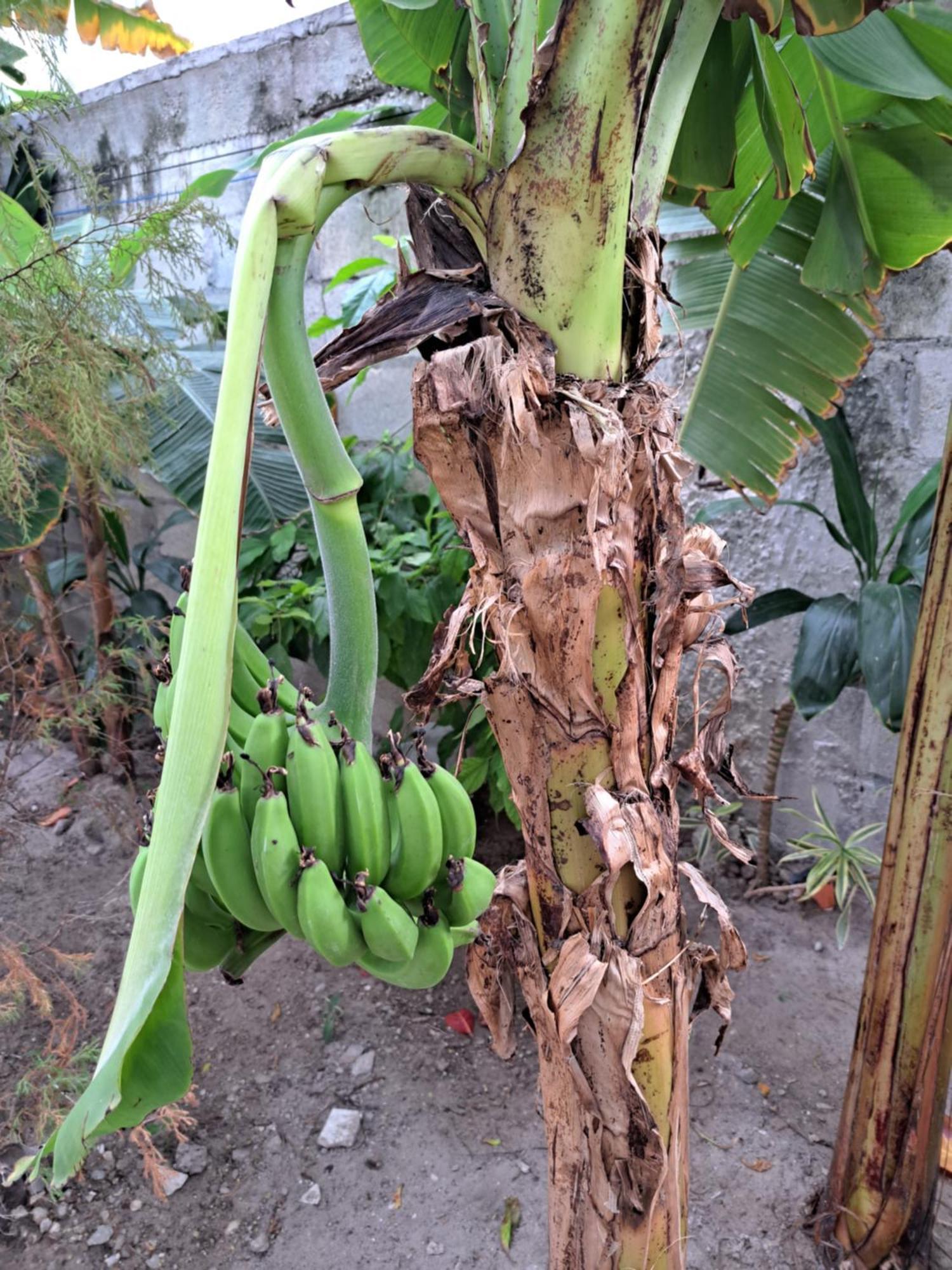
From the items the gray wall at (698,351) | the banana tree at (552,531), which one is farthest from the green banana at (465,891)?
the gray wall at (698,351)

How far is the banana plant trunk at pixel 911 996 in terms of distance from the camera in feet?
2.88

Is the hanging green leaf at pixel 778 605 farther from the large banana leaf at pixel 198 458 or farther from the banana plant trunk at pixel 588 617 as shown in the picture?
the banana plant trunk at pixel 588 617

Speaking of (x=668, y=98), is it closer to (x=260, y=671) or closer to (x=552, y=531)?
(x=552, y=531)

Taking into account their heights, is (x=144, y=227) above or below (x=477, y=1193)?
above

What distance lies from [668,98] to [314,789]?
1.58ft

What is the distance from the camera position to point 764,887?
1.88m

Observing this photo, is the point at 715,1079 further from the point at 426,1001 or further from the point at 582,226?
the point at 582,226

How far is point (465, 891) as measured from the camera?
2.26 feet

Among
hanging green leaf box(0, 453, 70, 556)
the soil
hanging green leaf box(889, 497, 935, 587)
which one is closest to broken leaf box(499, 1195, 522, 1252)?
the soil

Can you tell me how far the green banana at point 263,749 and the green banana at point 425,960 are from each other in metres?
0.19

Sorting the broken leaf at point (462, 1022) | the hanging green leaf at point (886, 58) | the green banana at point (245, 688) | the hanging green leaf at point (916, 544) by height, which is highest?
the hanging green leaf at point (886, 58)

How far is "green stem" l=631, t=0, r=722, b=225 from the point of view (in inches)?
18.5

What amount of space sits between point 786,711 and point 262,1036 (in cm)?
125

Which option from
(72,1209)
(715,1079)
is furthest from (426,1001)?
(72,1209)
